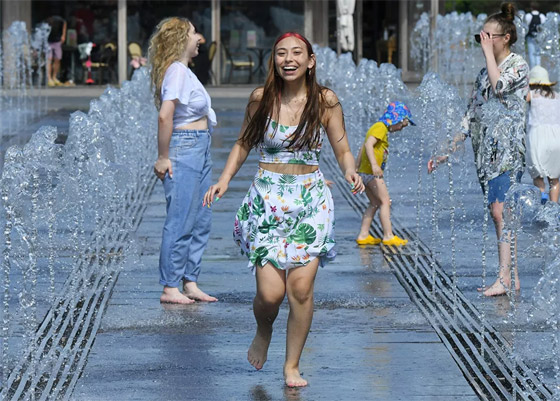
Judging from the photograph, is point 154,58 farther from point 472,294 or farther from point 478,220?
point 478,220

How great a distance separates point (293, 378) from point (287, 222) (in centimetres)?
75

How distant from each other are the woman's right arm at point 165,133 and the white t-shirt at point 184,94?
58mm

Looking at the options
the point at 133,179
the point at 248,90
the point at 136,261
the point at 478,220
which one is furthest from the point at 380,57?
the point at 136,261

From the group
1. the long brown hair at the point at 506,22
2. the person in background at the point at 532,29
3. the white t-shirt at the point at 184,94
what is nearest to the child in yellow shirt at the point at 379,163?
the long brown hair at the point at 506,22

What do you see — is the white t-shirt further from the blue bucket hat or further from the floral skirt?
the blue bucket hat

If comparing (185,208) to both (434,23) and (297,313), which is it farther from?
→ (434,23)

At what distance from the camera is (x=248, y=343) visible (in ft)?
24.0

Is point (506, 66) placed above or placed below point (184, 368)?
above

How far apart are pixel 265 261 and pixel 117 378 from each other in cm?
96

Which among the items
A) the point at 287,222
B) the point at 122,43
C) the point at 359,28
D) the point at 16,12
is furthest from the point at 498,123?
the point at 359,28

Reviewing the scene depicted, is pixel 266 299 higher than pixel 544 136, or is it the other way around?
pixel 544 136

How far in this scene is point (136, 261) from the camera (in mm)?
9867

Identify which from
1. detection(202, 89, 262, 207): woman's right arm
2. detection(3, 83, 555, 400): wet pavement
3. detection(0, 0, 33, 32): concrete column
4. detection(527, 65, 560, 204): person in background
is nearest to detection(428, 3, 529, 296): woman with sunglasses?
detection(3, 83, 555, 400): wet pavement

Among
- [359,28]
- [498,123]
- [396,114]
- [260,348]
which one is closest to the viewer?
[260,348]
